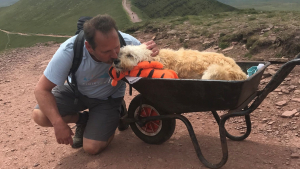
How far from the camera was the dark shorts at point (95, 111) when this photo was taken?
3.05m

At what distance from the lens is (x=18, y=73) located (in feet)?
26.0

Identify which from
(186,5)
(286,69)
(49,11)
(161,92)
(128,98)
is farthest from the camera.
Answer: (49,11)

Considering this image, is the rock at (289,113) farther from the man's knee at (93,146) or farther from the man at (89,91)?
the man's knee at (93,146)

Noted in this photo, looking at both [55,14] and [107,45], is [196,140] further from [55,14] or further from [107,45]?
[55,14]

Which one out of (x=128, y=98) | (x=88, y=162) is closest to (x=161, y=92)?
(x=88, y=162)

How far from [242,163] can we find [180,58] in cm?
133

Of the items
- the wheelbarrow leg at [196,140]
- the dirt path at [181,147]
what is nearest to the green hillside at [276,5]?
the dirt path at [181,147]

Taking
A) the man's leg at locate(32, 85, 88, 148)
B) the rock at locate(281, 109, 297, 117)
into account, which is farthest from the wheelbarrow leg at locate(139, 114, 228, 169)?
the rock at locate(281, 109, 297, 117)

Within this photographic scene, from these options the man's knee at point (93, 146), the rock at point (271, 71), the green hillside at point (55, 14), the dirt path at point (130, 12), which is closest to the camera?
the man's knee at point (93, 146)

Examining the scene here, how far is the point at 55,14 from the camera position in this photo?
1859cm

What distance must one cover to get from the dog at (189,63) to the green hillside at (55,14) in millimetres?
10677

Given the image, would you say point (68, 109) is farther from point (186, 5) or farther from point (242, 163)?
point (186, 5)

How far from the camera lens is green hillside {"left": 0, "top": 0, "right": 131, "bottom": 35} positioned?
1506 centimetres

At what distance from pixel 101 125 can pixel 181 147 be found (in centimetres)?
104
